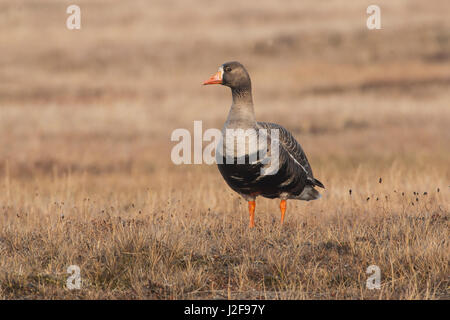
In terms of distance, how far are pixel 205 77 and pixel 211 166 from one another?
59.1 feet

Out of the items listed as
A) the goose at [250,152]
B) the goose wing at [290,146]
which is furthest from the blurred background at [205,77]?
the goose at [250,152]

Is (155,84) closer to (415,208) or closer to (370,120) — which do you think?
(370,120)

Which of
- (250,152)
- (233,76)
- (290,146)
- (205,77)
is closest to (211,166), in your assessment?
(290,146)

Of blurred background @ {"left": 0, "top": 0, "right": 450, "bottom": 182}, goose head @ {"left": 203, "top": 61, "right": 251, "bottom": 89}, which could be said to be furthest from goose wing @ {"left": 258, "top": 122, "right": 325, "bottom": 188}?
blurred background @ {"left": 0, "top": 0, "right": 450, "bottom": 182}

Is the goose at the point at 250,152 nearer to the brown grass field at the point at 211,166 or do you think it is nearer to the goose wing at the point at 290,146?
the goose wing at the point at 290,146

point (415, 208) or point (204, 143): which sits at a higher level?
point (204, 143)

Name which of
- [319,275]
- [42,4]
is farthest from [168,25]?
[319,275]

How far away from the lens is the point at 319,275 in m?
6.82

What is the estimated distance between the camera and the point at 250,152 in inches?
328

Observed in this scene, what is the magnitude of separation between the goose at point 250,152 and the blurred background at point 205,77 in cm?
885

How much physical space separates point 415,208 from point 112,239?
4558 mm

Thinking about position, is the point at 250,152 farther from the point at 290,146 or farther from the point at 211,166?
the point at 211,166

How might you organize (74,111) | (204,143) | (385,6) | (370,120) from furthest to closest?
(385,6) < (74,111) < (370,120) < (204,143)

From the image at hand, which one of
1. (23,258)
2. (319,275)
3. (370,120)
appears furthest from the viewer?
(370,120)
